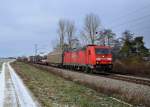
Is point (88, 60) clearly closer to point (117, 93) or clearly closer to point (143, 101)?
point (117, 93)

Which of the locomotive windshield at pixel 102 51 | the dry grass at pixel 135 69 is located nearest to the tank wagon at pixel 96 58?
the locomotive windshield at pixel 102 51

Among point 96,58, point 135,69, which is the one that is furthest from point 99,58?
point 135,69

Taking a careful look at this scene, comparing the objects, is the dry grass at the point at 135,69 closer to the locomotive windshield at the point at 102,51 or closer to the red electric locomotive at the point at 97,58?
the red electric locomotive at the point at 97,58

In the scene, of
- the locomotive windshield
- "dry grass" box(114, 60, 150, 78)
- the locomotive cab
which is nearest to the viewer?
the locomotive cab

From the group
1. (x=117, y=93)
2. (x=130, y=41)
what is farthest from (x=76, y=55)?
(x=130, y=41)

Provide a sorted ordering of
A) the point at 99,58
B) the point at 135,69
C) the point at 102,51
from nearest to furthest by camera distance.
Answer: the point at 99,58 < the point at 102,51 < the point at 135,69

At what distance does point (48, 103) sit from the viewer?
42.7ft

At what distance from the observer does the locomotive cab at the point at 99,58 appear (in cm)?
3719

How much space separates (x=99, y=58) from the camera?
3738cm

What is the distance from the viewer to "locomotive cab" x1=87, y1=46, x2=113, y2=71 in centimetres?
3719

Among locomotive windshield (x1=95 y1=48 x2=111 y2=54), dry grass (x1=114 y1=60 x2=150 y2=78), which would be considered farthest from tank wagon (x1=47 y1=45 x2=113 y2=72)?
dry grass (x1=114 y1=60 x2=150 y2=78)

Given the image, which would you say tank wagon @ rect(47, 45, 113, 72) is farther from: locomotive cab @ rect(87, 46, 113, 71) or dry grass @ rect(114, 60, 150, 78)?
dry grass @ rect(114, 60, 150, 78)

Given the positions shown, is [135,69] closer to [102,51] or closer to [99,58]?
[102,51]

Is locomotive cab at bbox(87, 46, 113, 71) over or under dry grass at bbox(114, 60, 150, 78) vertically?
over
